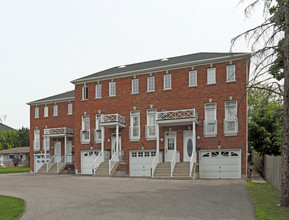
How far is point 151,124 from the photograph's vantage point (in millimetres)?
25141

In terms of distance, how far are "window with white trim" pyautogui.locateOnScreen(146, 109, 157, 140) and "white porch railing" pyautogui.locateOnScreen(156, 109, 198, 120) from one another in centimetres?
165

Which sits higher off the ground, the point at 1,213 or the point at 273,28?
the point at 273,28

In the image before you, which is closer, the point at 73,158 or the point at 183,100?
the point at 183,100

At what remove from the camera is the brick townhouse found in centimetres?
2198

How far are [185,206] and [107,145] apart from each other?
16.8 metres

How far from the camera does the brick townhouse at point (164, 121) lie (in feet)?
72.1

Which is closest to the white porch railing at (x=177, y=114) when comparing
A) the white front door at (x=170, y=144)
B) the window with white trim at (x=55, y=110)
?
the white front door at (x=170, y=144)

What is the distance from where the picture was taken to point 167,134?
24.2 m

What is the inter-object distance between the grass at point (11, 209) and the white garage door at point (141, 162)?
14.0 m

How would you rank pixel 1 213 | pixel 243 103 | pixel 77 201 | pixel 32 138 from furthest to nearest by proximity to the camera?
pixel 32 138 < pixel 243 103 < pixel 77 201 < pixel 1 213

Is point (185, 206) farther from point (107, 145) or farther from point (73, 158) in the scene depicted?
point (73, 158)

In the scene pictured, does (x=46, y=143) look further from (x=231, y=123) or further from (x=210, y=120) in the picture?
(x=231, y=123)

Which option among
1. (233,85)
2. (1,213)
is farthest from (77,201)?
(233,85)

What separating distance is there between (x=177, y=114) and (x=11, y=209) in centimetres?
1552
